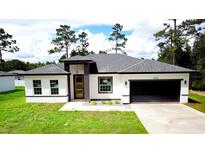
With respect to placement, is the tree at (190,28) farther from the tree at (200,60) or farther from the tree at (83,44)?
the tree at (83,44)

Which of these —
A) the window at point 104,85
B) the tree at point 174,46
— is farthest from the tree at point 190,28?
the window at point 104,85

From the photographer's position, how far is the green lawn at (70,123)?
7398 mm

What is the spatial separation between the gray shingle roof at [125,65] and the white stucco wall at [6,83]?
44.6 feet

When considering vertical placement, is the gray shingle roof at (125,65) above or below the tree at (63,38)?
below

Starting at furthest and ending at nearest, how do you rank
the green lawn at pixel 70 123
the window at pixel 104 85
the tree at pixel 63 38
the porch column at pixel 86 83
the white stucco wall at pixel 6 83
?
1. the tree at pixel 63 38
2. the white stucco wall at pixel 6 83
3. the window at pixel 104 85
4. the porch column at pixel 86 83
5. the green lawn at pixel 70 123

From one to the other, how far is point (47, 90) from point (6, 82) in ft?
43.5

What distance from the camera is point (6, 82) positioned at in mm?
23656

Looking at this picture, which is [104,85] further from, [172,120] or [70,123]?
[172,120]

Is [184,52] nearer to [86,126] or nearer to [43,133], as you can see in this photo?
[86,126]

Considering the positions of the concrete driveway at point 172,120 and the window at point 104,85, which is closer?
the concrete driveway at point 172,120

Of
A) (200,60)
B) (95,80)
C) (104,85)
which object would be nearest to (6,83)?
(95,80)

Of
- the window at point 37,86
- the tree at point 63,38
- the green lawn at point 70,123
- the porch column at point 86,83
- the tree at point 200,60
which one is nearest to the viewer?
the green lawn at point 70,123

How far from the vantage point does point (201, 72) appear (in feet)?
72.4

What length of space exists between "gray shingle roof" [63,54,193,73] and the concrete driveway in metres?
3.53
